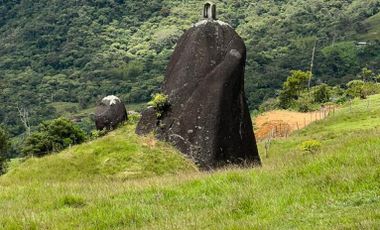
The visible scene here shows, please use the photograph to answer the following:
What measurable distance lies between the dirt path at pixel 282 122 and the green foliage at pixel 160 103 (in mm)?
24794

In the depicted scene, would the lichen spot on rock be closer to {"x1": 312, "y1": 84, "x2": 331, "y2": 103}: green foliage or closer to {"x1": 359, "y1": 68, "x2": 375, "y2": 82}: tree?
{"x1": 312, "y1": 84, "x2": 331, "y2": 103}: green foliage

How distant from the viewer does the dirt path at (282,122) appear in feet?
153

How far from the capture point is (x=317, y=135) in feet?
115

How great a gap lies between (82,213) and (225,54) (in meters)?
11.3

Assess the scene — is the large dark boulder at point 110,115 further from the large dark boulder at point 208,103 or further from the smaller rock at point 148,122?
the large dark boulder at point 208,103

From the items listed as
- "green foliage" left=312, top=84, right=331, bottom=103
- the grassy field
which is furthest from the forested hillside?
the grassy field

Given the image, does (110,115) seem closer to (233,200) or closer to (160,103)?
(160,103)

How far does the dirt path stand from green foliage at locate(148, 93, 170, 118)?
976 inches

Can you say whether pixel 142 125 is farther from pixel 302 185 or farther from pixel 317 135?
pixel 317 135

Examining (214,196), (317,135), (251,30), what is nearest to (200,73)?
(214,196)

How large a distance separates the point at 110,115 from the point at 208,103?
10316mm

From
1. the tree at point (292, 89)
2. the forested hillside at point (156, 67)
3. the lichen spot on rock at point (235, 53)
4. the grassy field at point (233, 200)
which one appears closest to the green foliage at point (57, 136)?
the tree at point (292, 89)

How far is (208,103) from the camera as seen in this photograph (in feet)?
62.8

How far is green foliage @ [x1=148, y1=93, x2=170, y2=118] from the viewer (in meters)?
20.0
